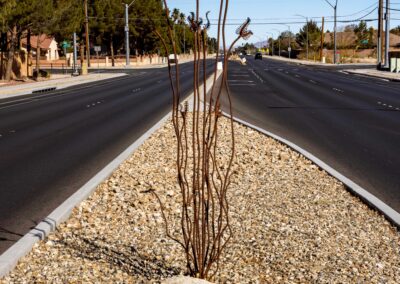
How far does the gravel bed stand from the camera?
17.2ft

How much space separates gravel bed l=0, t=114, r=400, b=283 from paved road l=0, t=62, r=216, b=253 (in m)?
0.68

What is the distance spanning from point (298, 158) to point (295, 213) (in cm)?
367

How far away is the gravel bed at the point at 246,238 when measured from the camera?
5.24 meters

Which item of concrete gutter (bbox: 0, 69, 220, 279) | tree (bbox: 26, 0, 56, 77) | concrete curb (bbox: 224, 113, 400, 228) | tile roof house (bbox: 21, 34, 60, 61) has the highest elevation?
tree (bbox: 26, 0, 56, 77)

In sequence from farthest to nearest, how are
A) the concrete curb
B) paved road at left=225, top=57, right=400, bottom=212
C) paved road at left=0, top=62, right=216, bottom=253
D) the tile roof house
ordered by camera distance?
the tile roof house
paved road at left=225, top=57, right=400, bottom=212
paved road at left=0, top=62, right=216, bottom=253
the concrete curb

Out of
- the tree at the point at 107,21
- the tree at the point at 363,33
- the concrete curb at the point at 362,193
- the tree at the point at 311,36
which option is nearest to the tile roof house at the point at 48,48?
the tree at the point at 107,21

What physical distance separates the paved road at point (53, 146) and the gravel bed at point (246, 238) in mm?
684

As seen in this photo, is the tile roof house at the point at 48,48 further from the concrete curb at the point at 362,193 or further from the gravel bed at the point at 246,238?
the gravel bed at the point at 246,238

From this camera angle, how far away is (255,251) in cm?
581

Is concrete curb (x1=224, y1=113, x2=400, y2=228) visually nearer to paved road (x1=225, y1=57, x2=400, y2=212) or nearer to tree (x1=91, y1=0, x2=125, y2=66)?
paved road (x1=225, y1=57, x2=400, y2=212)

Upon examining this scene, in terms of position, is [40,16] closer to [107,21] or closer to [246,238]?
[246,238]

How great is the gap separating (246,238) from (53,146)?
7.75 metres

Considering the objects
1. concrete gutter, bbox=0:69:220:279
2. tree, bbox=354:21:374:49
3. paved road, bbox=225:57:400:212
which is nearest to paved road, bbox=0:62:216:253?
concrete gutter, bbox=0:69:220:279

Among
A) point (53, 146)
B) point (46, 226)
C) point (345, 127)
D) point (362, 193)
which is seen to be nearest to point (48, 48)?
point (345, 127)
